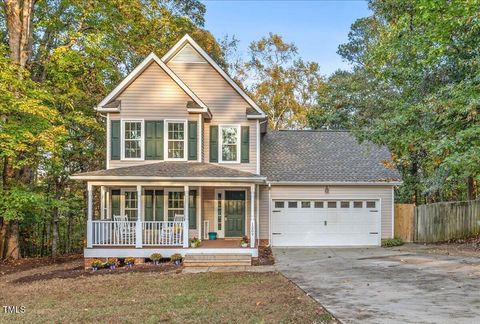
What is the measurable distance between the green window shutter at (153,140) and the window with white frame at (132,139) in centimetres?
27

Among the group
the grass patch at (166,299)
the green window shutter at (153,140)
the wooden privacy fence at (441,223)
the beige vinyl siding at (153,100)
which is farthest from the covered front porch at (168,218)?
the wooden privacy fence at (441,223)

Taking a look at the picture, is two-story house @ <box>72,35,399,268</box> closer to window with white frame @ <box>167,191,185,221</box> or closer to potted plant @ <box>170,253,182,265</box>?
window with white frame @ <box>167,191,185,221</box>

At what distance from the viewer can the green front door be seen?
16750mm

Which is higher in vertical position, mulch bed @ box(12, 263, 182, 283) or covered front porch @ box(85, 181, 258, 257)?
covered front porch @ box(85, 181, 258, 257)

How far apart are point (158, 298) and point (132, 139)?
909 centimetres

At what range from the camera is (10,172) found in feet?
52.8

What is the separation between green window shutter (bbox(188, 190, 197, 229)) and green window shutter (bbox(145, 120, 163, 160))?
1.89 m

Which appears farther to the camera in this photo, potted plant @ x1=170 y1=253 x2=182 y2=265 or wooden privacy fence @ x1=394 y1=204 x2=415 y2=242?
wooden privacy fence @ x1=394 y1=204 x2=415 y2=242

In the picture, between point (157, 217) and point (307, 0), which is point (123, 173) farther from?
point (307, 0)

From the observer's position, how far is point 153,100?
52.4 feet

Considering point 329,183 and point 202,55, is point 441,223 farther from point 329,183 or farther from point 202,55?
point 202,55

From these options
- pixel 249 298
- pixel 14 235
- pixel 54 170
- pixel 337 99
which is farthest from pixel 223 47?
pixel 249 298

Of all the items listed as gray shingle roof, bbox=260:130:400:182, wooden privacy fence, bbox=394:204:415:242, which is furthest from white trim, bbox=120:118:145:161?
wooden privacy fence, bbox=394:204:415:242

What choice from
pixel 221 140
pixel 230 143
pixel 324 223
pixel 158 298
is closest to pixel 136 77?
pixel 221 140
